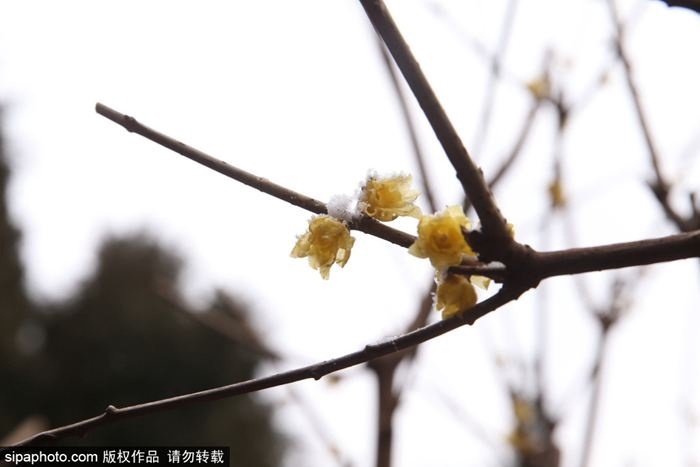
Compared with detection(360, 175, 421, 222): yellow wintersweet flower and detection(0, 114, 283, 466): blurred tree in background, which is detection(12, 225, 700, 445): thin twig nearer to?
detection(360, 175, 421, 222): yellow wintersweet flower

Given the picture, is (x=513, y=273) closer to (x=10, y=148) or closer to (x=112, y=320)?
(x=112, y=320)

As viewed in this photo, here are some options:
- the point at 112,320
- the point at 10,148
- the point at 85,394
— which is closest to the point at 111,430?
the point at 85,394

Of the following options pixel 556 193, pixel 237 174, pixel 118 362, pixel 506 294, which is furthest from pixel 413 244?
pixel 118 362

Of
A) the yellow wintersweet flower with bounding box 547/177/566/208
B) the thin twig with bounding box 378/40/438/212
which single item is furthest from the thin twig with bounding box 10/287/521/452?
the yellow wintersweet flower with bounding box 547/177/566/208

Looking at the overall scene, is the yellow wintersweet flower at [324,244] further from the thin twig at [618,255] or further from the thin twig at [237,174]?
the thin twig at [618,255]

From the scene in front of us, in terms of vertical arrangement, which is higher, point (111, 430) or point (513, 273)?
point (111, 430)

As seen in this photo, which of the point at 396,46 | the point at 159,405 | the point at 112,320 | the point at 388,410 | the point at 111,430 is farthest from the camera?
the point at 112,320
